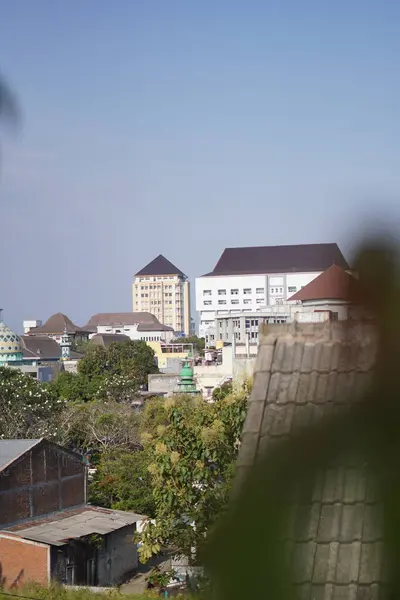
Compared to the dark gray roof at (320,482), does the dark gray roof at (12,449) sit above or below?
below

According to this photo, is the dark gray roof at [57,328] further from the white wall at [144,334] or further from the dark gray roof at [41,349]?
the dark gray roof at [41,349]

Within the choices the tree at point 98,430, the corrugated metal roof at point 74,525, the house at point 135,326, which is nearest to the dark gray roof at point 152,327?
the house at point 135,326

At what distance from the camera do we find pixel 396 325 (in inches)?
19.0

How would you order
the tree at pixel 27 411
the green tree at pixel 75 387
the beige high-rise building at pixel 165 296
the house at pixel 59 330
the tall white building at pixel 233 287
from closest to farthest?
the tree at pixel 27 411
the green tree at pixel 75 387
the tall white building at pixel 233 287
the house at pixel 59 330
the beige high-rise building at pixel 165 296

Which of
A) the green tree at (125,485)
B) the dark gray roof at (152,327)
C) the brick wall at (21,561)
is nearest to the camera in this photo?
the brick wall at (21,561)

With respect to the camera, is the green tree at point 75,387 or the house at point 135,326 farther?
the house at point 135,326

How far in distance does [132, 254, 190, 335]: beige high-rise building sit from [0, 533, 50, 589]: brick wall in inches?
3209

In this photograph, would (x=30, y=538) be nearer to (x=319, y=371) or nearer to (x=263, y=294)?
(x=319, y=371)

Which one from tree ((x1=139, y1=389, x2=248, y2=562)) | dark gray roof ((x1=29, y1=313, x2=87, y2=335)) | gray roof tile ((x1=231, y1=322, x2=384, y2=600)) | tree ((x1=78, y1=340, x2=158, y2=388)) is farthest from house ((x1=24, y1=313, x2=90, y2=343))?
gray roof tile ((x1=231, y1=322, x2=384, y2=600))

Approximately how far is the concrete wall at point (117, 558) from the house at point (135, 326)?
6458 cm

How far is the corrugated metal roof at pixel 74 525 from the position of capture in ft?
38.2

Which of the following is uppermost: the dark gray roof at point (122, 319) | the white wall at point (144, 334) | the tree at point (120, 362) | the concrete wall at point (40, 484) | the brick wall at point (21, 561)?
the dark gray roof at point (122, 319)

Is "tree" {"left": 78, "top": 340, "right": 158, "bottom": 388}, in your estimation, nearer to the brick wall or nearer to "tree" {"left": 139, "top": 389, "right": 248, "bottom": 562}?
the brick wall

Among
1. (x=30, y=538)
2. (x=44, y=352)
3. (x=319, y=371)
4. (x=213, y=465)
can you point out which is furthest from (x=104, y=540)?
(x=44, y=352)
